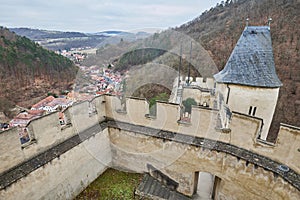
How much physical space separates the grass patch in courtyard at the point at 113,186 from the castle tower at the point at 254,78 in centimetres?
494

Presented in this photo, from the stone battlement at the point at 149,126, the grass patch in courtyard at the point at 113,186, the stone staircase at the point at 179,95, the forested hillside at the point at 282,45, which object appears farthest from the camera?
the forested hillside at the point at 282,45

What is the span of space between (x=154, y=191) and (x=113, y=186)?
54.1 inches

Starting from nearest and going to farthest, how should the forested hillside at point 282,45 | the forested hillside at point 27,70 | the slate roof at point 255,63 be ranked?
the slate roof at point 255,63 < the forested hillside at point 282,45 < the forested hillside at point 27,70

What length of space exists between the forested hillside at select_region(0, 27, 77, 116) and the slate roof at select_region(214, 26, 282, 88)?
161 feet

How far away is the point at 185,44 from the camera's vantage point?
35875 mm

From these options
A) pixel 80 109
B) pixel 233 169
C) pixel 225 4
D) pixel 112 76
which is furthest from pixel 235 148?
pixel 225 4

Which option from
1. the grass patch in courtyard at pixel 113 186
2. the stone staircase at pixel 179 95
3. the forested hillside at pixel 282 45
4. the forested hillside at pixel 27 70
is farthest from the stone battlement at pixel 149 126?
the forested hillside at pixel 27 70

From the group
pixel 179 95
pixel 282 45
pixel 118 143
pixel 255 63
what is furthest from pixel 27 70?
pixel 282 45

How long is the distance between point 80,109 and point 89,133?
0.87 metres

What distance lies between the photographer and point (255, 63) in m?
6.80

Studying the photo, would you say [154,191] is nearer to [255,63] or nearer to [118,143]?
[118,143]

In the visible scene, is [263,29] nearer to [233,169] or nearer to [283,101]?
[233,169]

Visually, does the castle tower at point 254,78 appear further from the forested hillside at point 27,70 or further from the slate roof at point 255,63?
the forested hillside at point 27,70

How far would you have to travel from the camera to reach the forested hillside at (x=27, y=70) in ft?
146
